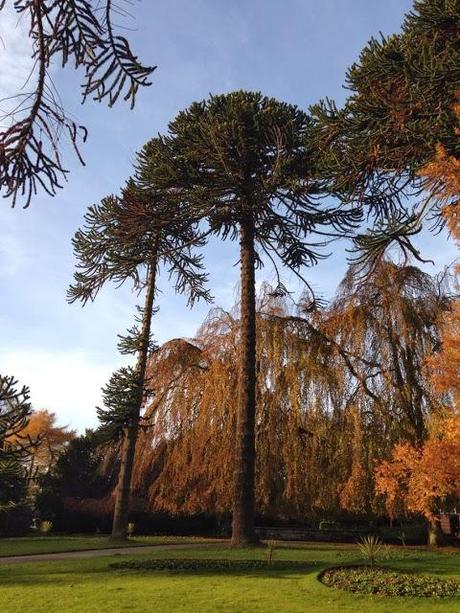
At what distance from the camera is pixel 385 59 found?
9.79 m

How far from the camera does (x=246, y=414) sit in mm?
13719

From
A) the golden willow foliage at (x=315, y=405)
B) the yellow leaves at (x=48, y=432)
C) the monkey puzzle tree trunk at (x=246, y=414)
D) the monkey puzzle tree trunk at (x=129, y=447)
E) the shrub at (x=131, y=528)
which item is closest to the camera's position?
the monkey puzzle tree trunk at (x=246, y=414)

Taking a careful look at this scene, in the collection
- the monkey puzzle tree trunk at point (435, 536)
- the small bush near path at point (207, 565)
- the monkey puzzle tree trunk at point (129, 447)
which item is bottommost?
the small bush near path at point (207, 565)

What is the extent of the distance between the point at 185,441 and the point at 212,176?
9.18m

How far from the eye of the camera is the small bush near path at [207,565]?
9766 millimetres

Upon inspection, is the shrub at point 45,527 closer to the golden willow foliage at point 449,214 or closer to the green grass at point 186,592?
the green grass at point 186,592

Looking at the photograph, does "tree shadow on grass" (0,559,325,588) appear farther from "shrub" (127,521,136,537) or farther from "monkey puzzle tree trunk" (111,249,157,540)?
"shrub" (127,521,136,537)

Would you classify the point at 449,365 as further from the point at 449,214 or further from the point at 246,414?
the point at 246,414

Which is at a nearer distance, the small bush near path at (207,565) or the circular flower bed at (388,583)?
the circular flower bed at (388,583)

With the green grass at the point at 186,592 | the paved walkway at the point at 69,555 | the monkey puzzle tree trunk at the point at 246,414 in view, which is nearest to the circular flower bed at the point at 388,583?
the green grass at the point at 186,592

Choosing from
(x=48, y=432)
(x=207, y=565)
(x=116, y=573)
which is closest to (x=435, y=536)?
(x=207, y=565)

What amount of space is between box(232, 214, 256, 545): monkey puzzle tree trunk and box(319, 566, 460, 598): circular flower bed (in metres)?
3.90

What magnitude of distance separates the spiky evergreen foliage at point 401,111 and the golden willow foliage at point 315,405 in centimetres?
724

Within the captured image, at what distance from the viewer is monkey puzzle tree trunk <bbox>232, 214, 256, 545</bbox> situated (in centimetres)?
1309
